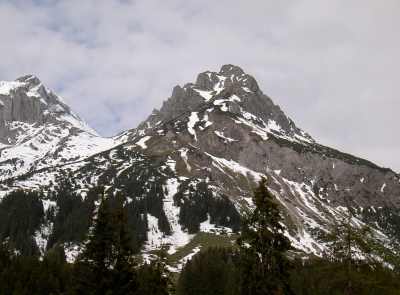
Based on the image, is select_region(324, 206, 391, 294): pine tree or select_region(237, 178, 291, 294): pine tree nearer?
select_region(324, 206, 391, 294): pine tree

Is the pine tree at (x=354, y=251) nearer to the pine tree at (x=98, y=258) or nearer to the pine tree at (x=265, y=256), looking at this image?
the pine tree at (x=265, y=256)

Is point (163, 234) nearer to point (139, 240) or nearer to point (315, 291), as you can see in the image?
point (139, 240)

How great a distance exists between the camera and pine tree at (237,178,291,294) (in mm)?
26281

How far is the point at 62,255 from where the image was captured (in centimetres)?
14300

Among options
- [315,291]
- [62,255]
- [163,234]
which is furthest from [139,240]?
[315,291]

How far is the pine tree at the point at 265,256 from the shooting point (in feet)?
86.2

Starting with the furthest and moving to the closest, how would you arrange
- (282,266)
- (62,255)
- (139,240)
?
(139,240) → (62,255) → (282,266)

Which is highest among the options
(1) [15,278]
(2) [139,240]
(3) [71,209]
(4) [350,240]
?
(3) [71,209]

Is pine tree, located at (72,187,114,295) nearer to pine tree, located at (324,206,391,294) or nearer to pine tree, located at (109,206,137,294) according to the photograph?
pine tree, located at (109,206,137,294)

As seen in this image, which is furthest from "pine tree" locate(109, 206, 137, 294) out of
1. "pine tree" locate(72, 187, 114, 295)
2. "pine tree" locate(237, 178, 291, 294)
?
"pine tree" locate(237, 178, 291, 294)

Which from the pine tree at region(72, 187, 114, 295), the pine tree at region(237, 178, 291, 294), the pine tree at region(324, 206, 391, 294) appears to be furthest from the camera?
the pine tree at region(72, 187, 114, 295)

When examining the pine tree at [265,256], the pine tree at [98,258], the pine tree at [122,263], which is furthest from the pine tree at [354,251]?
the pine tree at [98,258]

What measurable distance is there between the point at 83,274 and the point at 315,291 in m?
72.2

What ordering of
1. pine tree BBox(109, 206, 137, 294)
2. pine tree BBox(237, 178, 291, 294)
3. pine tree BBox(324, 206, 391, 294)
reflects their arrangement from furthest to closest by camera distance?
pine tree BBox(109, 206, 137, 294) → pine tree BBox(237, 178, 291, 294) → pine tree BBox(324, 206, 391, 294)
